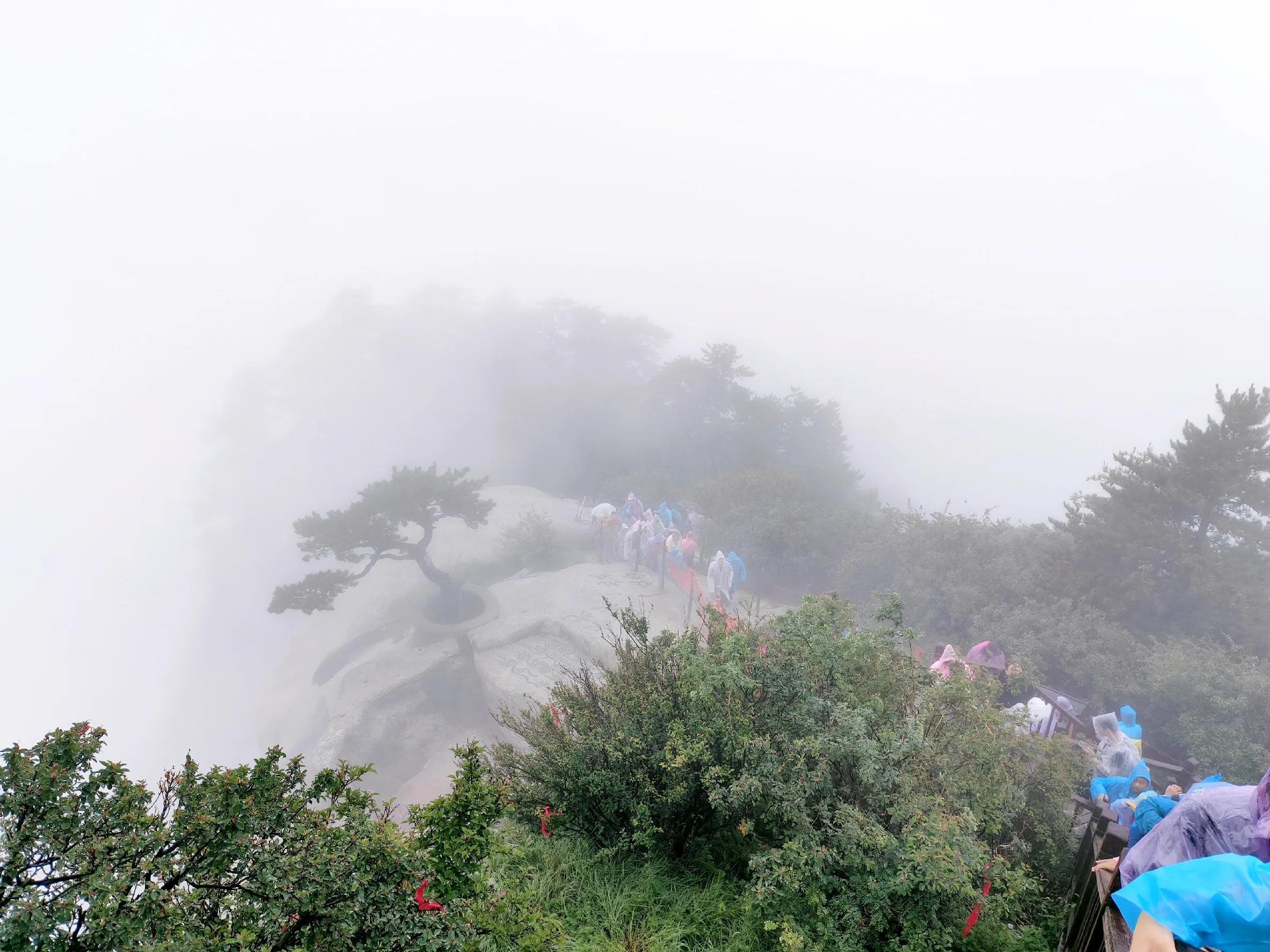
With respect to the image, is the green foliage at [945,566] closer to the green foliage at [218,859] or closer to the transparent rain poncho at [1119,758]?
the transparent rain poncho at [1119,758]

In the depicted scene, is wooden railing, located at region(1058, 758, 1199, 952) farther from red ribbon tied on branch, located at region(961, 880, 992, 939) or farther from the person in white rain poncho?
the person in white rain poncho

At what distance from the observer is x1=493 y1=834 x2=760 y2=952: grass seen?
3.80m

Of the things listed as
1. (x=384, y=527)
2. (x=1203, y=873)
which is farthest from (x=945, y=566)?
(x=384, y=527)

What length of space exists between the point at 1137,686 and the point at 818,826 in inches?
372

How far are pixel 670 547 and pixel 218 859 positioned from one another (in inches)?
540

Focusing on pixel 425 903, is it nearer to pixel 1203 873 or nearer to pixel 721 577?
pixel 1203 873

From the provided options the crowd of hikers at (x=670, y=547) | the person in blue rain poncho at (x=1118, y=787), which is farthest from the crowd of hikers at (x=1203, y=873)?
the crowd of hikers at (x=670, y=547)

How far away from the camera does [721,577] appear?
1309 centimetres

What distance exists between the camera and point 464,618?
1752 cm

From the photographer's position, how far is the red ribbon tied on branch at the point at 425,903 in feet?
7.79

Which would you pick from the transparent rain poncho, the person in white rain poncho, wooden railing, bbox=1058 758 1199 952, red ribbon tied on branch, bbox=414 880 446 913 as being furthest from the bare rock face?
red ribbon tied on branch, bbox=414 880 446 913

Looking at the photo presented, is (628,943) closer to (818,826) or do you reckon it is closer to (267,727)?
(818,826)

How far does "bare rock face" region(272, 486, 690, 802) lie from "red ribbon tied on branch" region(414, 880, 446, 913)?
820 cm

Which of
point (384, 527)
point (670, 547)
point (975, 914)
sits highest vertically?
point (384, 527)
